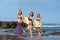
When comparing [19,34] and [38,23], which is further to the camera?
[38,23]

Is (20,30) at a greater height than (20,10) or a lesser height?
lesser

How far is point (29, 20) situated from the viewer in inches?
950

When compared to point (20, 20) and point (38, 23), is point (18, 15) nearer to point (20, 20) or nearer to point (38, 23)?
point (20, 20)

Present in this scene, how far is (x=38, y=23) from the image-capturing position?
24859mm

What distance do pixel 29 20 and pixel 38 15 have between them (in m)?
1.42

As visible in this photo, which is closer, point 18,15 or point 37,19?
point 18,15

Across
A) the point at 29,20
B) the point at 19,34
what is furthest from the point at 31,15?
the point at 19,34

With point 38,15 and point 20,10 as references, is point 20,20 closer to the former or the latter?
point 20,10

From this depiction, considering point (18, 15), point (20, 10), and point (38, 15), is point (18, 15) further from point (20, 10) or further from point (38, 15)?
point (38, 15)

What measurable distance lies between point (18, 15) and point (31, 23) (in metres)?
1.43

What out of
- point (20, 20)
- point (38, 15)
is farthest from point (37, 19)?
point (20, 20)

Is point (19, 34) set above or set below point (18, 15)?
below

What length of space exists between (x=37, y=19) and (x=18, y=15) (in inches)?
94.0

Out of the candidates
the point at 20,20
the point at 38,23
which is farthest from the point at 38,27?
the point at 20,20
